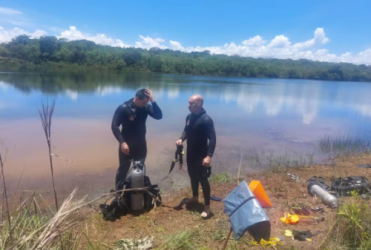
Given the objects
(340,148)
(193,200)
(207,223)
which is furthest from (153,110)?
(340,148)

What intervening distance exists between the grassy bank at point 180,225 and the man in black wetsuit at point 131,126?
751mm

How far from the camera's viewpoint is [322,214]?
4.15 m

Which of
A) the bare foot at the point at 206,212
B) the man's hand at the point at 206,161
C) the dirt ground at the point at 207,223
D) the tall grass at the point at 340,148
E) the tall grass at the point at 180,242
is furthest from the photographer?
the tall grass at the point at 340,148

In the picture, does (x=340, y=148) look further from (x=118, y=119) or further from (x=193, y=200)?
(x=118, y=119)

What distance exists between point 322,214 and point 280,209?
60 centimetres

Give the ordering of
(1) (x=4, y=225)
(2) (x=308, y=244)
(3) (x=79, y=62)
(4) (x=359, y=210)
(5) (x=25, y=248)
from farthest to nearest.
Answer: (3) (x=79, y=62)
(2) (x=308, y=244)
(4) (x=359, y=210)
(1) (x=4, y=225)
(5) (x=25, y=248)

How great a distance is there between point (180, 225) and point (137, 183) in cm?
85

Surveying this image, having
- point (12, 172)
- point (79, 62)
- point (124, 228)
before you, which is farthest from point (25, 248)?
point (79, 62)

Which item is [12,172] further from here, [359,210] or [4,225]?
[359,210]

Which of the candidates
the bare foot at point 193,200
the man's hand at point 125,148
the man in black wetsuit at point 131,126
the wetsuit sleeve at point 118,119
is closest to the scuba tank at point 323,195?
the bare foot at point 193,200

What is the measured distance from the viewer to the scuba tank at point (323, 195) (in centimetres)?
438

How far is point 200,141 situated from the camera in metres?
4.01

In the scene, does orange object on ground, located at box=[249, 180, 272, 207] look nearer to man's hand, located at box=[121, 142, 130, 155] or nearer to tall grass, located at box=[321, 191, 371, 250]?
tall grass, located at box=[321, 191, 371, 250]

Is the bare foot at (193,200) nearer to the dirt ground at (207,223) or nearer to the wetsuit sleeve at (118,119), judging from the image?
the dirt ground at (207,223)
